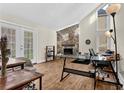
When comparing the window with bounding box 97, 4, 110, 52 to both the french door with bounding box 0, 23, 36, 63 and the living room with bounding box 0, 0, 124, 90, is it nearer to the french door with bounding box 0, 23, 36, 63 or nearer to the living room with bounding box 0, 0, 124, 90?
the living room with bounding box 0, 0, 124, 90

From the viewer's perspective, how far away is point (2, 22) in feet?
14.1

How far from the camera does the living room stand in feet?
9.08

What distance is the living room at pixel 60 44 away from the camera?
2768mm

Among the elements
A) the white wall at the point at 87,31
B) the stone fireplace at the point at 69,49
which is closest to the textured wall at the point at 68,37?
the stone fireplace at the point at 69,49

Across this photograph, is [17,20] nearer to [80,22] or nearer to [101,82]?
[101,82]

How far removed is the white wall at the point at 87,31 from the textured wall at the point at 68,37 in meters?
0.40

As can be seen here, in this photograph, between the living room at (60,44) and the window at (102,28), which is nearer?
the living room at (60,44)

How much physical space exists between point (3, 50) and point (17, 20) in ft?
12.3

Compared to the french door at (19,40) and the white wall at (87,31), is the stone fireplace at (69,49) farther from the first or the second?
the french door at (19,40)

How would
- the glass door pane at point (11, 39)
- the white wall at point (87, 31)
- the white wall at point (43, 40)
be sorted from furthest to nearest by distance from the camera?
1. the white wall at point (87, 31)
2. the white wall at point (43, 40)
3. the glass door pane at point (11, 39)

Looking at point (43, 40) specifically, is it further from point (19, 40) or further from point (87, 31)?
point (87, 31)

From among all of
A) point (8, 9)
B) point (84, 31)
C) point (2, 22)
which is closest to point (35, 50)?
point (2, 22)

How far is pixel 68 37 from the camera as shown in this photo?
8.84 m

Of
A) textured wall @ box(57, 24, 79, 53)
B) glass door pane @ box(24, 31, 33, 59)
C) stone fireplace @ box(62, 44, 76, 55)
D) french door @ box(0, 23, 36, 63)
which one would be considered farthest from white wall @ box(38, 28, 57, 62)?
stone fireplace @ box(62, 44, 76, 55)
